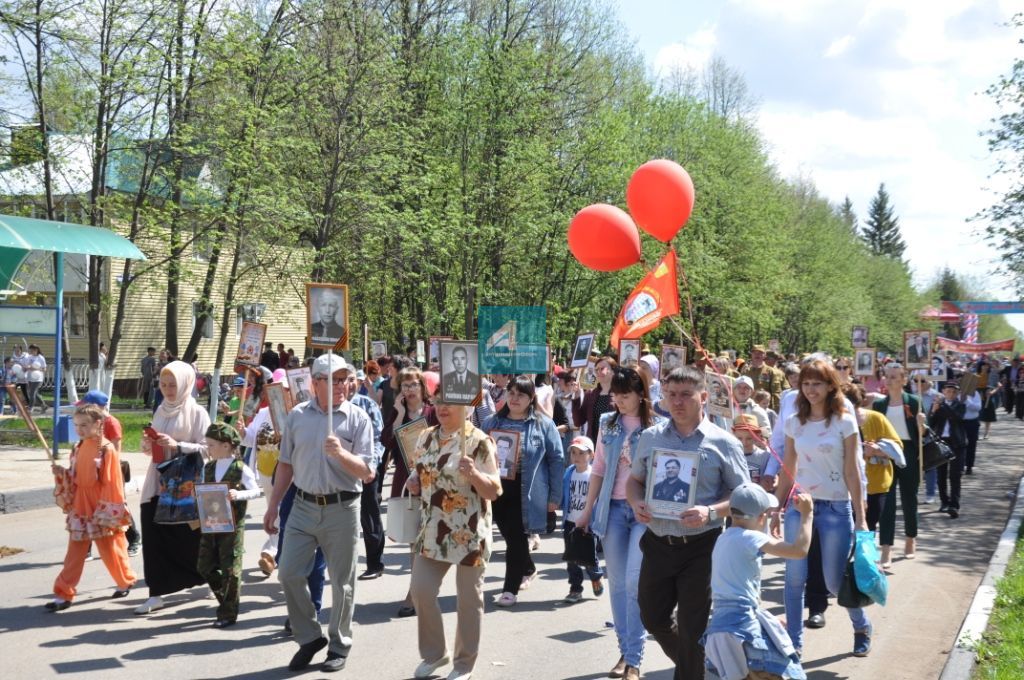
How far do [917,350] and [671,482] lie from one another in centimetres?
922

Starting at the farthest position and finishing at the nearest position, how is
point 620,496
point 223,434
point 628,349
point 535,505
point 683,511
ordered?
point 628,349 < point 535,505 < point 223,434 < point 620,496 < point 683,511

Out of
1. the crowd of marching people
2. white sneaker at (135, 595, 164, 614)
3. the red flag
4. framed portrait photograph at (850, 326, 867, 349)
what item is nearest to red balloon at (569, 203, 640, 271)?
the red flag

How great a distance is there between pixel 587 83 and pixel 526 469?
27.0 meters

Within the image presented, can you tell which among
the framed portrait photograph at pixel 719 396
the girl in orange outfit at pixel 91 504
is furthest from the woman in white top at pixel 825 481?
the girl in orange outfit at pixel 91 504

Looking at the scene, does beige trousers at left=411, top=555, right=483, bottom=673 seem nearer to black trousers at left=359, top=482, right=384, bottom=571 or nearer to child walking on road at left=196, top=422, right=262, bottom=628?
child walking on road at left=196, top=422, right=262, bottom=628

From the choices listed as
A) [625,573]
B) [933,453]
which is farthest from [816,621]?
[933,453]

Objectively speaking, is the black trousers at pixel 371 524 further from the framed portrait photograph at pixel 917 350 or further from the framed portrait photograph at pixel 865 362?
the framed portrait photograph at pixel 865 362

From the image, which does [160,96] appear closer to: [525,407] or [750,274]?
[525,407]

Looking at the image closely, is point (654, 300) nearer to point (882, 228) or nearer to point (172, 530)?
point (172, 530)

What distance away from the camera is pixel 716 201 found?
137 feet

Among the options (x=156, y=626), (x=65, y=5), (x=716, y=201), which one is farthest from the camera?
(x=716, y=201)

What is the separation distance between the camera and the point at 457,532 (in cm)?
595

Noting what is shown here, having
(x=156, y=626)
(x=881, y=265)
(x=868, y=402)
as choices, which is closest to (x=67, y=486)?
(x=156, y=626)

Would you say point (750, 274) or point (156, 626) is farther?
point (750, 274)
